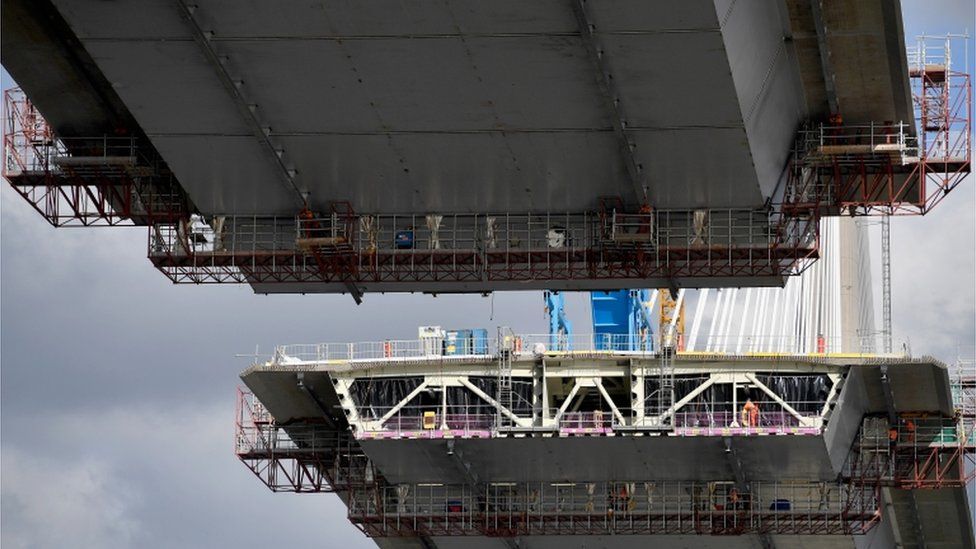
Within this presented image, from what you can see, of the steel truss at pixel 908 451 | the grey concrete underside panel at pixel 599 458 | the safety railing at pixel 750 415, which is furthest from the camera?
the steel truss at pixel 908 451

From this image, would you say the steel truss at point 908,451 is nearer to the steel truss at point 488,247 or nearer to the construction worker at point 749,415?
the construction worker at point 749,415

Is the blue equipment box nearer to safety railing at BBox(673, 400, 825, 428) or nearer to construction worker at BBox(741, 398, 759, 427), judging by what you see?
safety railing at BBox(673, 400, 825, 428)

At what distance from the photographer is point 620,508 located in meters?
108

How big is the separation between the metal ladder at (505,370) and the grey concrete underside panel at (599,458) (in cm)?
132

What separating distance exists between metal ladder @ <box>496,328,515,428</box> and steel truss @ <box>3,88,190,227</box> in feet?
58.7

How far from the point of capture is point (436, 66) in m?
76.9

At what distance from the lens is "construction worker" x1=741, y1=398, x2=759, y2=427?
Answer: 333ft

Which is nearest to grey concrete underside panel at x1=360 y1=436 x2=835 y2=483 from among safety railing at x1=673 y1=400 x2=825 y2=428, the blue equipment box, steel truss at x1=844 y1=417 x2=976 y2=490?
safety railing at x1=673 y1=400 x2=825 y2=428

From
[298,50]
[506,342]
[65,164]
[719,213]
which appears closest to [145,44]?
[298,50]

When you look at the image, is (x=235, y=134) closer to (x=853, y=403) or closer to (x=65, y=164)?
(x=65, y=164)

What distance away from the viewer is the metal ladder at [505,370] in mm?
102000

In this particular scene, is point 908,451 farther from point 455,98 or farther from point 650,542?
point 455,98

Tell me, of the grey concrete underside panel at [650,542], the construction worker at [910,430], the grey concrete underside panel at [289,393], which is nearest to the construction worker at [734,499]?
the grey concrete underside panel at [650,542]

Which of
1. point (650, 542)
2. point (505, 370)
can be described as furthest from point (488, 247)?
point (650, 542)
